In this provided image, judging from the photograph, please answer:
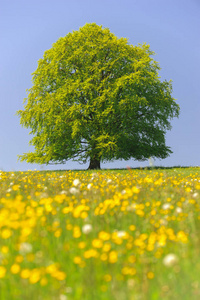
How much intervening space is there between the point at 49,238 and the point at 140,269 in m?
1.43

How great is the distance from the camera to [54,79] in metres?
24.2

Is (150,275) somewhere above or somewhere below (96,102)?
below

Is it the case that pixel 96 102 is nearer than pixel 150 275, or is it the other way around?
pixel 150 275

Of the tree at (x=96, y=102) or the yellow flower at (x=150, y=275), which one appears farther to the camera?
the tree at (x=96, y=102)

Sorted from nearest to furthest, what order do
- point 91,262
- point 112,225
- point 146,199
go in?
point 91,262 → point 112,225 → point 146,199

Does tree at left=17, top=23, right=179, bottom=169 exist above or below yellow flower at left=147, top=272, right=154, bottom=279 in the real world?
above

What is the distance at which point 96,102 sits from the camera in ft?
70.8

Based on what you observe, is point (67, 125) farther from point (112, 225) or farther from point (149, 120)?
point (112, 225)

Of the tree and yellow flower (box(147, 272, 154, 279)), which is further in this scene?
the tree

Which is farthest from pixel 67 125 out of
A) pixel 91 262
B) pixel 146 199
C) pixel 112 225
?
pixel 91 262

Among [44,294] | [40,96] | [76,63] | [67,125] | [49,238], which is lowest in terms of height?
[44,294]

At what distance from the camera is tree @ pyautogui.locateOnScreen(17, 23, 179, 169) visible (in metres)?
21.7

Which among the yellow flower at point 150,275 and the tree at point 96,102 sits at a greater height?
the tree at point 96,102

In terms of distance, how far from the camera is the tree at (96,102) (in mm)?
21734
